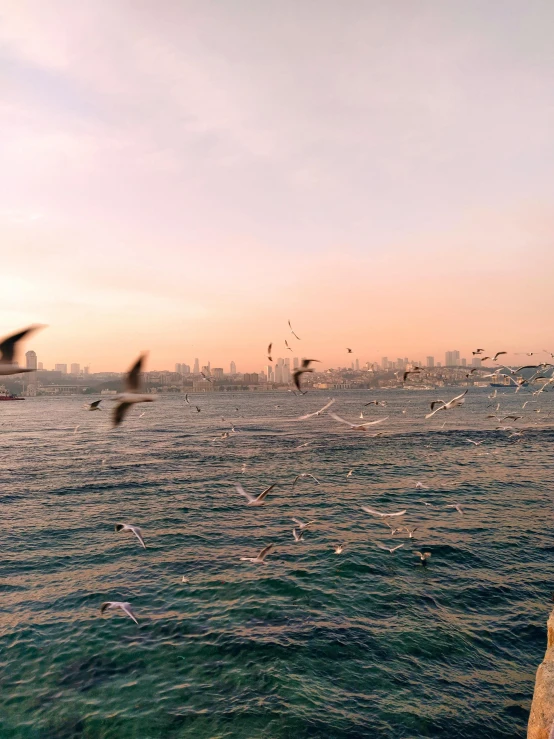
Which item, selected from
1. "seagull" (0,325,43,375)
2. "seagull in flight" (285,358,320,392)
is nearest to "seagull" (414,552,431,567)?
"seagull in flight" (285,358,320,392)

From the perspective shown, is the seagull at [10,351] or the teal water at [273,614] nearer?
the seagull at [10,351]

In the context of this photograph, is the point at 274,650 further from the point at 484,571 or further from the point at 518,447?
the point at 518,447

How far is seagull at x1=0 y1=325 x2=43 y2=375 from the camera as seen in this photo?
6418mm

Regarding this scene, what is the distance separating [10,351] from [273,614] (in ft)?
33.6

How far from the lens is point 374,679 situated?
991cm

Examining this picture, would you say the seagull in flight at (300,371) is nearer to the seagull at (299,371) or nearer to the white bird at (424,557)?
the seagull at (299,371)

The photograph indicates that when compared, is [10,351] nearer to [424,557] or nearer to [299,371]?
[299,371]

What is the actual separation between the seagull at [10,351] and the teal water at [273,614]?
289 inches

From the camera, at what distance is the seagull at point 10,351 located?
6.42 metres

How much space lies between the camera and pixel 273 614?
1276 cm

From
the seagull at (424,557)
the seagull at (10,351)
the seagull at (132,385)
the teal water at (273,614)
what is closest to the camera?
the seagull at (10,351)

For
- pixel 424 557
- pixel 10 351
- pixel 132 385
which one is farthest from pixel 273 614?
pixel 10 351

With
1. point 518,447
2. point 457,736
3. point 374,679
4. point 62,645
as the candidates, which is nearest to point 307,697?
point 374,679

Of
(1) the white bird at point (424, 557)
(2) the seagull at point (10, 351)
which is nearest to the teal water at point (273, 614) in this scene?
(1) the white bird at point (424, 557)
